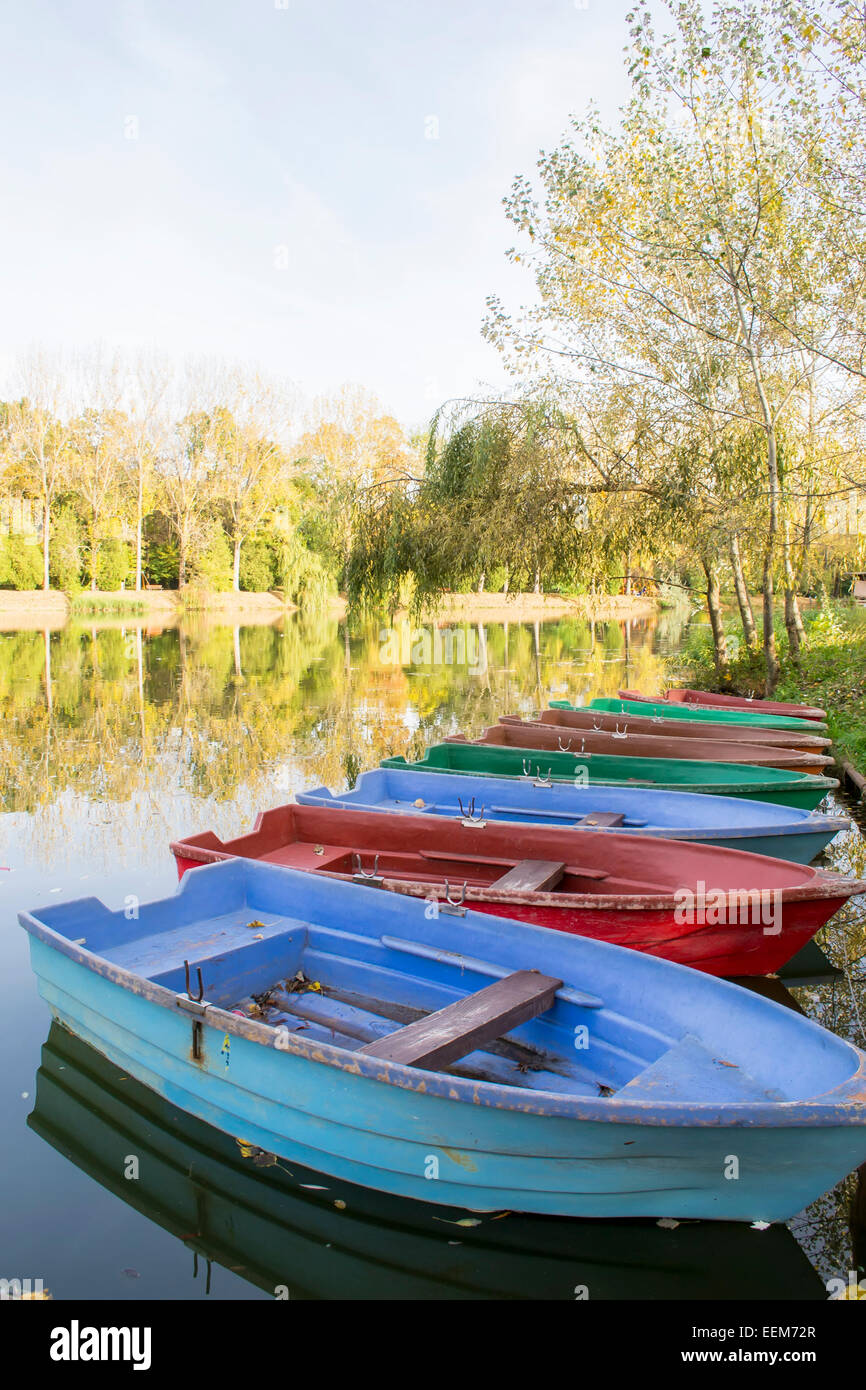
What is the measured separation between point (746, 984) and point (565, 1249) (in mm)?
2644

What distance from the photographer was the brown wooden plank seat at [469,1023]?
3539 mm

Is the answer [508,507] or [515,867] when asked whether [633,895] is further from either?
[508,507]

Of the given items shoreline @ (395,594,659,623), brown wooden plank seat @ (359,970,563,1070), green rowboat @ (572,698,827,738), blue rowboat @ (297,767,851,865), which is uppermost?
shoreline @ (395,594,659,623)

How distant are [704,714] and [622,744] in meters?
2.01

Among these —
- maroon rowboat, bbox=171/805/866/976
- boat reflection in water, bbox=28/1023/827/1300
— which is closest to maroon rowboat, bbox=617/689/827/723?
maroon rowboat, bbox=171/805/866/976

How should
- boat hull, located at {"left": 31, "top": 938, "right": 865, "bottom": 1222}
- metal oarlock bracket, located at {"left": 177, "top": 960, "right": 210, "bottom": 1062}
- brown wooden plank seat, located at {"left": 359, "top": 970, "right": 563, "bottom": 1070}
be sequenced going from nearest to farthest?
boat hull, located at {"left": 31, "top": 938, "right": 865, "bottom": 1222}
brown wooden plank seat, located at {"left": 359, "top": 970, "right": 563, "bottom": 1070}
metal oarlock bracket, located at {"left": 177, "top": 960, "right": 210, "bottom": 1062}

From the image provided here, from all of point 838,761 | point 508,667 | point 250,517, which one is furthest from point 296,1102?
point 250,517

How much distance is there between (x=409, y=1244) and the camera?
350 centimetres

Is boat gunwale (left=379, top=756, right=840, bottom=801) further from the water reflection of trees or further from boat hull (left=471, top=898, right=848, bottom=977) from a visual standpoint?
the water reflection of trees

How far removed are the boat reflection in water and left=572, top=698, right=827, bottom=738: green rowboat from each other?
7.16 metres

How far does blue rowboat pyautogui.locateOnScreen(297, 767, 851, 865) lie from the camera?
20.2ft

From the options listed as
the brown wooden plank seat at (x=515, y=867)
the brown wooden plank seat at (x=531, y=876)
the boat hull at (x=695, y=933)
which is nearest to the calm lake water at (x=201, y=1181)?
the boat hull at (x=695, y=933)

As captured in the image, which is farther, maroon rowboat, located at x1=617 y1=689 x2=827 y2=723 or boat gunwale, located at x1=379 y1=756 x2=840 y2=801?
maroon rowboat, located at x1=617 y1=689 x2=827 y2=723
